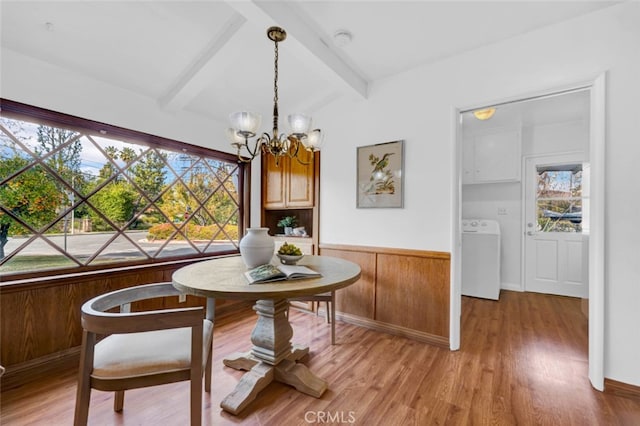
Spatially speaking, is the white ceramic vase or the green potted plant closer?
the white ceramic vase

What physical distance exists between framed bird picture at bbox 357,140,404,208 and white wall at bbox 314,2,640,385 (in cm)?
8

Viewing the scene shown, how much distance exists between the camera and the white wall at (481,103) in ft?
5.55

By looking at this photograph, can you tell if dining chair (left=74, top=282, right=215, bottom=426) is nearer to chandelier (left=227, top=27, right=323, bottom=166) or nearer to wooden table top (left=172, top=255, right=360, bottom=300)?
wooden table top (left=172, top=255, right=360, bottom=300)

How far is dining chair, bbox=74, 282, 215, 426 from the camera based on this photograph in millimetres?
1085

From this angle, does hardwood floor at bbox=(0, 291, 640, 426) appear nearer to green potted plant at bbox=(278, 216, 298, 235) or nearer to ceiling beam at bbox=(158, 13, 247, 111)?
green potted plant at bbox=(278, 216, 298, 235)

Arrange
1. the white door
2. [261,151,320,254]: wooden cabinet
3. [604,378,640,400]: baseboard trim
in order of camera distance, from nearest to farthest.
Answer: [604,378,640,400]: baseboard trim → [261,151,320,254]: wooden cabinet → the white door

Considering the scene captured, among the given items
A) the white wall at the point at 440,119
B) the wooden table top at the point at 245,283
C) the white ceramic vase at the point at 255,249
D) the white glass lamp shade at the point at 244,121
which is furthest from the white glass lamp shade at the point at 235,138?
the white wall at the point at 440,119

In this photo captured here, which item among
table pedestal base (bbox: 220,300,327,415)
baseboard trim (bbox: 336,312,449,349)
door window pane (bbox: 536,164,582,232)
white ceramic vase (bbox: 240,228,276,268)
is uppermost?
door window pane (bbox: 536,164,582,232)

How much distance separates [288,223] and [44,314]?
7.39 ft

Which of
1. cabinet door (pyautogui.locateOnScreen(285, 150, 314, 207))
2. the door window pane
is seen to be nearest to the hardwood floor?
cabinet door (pyautogui.locateOnScreen(285, 150, 314, 207))

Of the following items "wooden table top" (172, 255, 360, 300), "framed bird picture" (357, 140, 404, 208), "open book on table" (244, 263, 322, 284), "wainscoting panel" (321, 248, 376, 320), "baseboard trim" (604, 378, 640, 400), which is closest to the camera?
"wooden table top" (172, 255, 360, 300)

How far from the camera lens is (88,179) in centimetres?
221

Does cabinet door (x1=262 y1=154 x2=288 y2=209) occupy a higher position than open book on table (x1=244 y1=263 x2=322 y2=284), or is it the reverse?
cabinet door (x1=262 y1=154 x2=288 y2=209)

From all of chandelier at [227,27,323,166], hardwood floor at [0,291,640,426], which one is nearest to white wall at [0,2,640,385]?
hardwood floor at [0,291,640,426]
